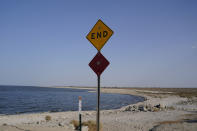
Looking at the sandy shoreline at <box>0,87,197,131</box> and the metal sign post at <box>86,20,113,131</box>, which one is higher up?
the metal sign post at <box>86,20,113,131</box>

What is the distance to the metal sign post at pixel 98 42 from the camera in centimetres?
465

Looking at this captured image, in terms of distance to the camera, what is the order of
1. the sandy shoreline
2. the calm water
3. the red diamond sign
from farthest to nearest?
the calm water < the sandy shoreline < the red diamond sign

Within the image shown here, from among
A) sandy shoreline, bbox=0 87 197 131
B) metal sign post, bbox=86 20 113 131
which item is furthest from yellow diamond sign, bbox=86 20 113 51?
sandy shoreline, bbox=0 87 197 131

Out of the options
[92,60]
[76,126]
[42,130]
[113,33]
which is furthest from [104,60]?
[76,126]

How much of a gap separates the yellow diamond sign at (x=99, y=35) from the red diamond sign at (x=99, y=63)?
0.23 meters

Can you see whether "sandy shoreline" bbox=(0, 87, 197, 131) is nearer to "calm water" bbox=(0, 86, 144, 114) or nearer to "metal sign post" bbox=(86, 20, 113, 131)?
"metal sign post" bbox=(86, 20, 113, 131)

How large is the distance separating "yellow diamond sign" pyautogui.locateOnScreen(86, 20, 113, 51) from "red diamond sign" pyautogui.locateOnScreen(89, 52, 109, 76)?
0.23m

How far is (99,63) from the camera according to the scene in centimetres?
468

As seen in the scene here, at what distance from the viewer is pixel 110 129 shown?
421 inches

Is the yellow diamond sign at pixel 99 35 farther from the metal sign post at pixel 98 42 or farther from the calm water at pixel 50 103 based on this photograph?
the calm water at pixel 50 103

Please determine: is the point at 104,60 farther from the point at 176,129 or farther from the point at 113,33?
the point at 176,129

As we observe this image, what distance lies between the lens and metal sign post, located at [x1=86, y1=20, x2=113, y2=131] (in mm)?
4648

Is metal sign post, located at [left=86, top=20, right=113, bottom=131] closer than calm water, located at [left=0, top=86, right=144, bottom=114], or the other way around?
metal sign post, located at [left=86, top=20, right=113, bottom=131]

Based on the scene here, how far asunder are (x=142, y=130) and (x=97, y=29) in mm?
7618
